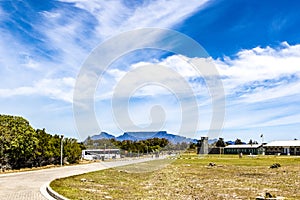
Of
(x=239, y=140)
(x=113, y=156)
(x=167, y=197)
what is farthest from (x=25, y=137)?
(x=239, y=140)

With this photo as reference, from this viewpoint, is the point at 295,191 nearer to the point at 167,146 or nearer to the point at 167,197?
the point at 167,197

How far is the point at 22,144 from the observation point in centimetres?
3105

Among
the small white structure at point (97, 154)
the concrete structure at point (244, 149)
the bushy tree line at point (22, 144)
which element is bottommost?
the concrete structure at point (244, 149)

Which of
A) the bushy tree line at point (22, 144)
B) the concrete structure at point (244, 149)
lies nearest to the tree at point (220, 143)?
the concrete structure at point (244, 149)

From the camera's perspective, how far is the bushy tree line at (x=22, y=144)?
29594 mm

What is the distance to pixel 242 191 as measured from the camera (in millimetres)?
18688

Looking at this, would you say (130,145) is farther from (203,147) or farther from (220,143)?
(220,143)

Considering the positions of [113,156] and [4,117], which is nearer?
[4,117]

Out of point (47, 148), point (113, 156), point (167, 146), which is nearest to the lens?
point (47, 148)

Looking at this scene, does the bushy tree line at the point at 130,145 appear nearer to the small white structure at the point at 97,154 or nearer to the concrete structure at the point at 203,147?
the small white structure at the point at 97,154

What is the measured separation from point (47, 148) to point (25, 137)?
19.6 ft

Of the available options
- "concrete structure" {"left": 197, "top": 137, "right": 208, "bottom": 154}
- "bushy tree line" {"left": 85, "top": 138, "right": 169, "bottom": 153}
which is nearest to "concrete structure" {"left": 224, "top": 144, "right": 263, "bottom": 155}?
"concrete structure" {"left": 197, "top": 137, "right": 208, "bottom": 154}

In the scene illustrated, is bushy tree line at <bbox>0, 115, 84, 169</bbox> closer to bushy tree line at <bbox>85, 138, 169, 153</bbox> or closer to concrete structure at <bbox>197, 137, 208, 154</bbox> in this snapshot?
bushy tree line at <bbox>85, 138, 169, 153</bbox>

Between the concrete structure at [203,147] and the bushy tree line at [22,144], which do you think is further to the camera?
the concrete structure at [203,147]
